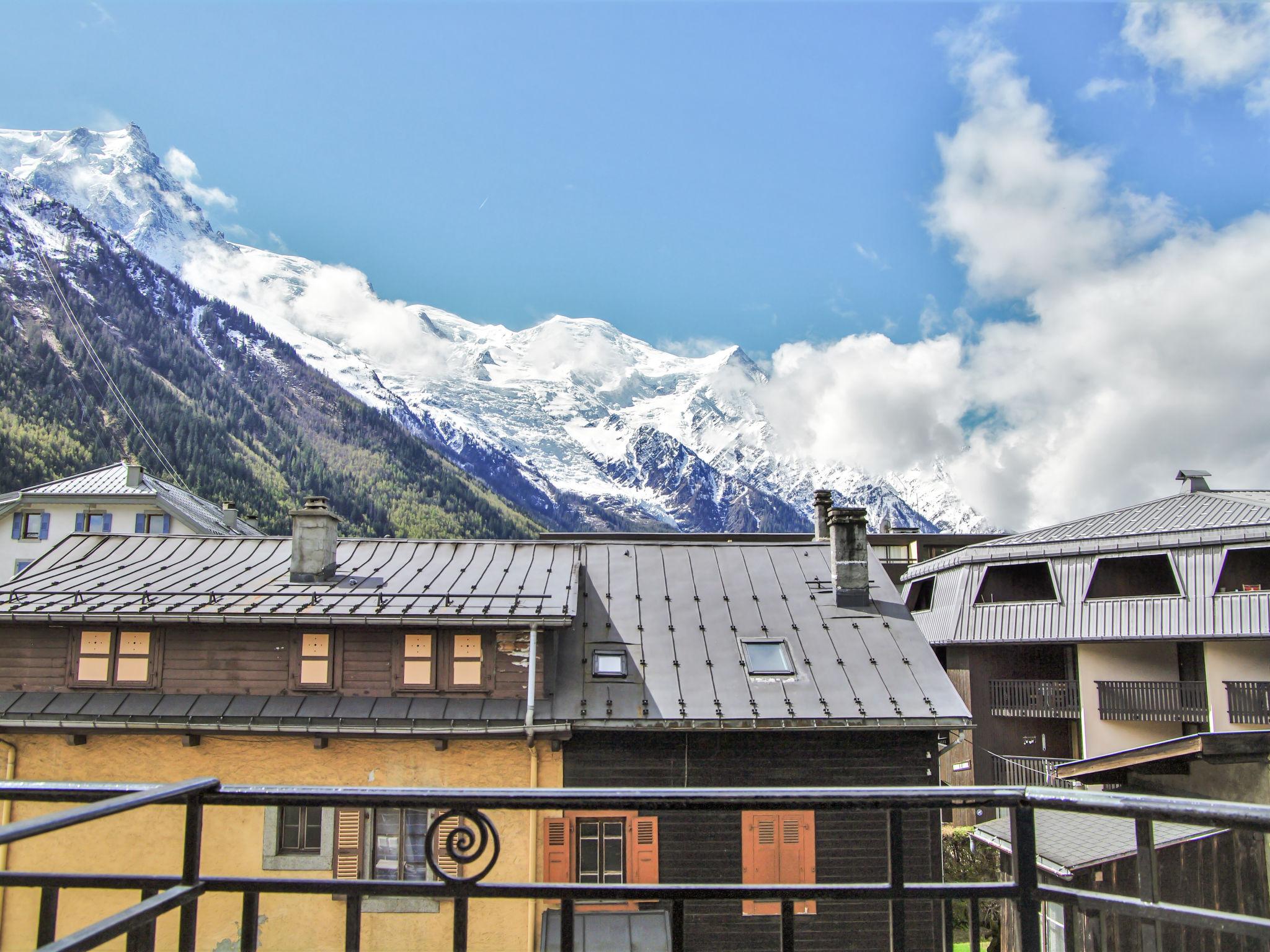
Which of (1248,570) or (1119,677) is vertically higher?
(1248,570)

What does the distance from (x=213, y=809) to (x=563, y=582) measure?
7931 millimetres

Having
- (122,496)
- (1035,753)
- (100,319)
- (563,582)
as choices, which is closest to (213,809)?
(563,582)

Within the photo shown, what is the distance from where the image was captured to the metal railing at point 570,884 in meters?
2.70

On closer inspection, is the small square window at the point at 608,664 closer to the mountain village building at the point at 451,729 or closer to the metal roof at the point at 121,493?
the mountain village building at the point at 451,729

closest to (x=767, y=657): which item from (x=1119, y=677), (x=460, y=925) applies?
(x=460, y=925)

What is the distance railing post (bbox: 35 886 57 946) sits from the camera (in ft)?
8.99

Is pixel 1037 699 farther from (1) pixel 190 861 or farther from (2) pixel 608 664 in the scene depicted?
(1) pixel 190 861

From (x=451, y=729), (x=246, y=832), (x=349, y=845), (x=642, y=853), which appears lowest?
(x=642, y=853)

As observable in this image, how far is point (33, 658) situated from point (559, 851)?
37.0ft

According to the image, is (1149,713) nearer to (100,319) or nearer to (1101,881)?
(1101,881)

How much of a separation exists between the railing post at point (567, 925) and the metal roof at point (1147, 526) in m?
32.9

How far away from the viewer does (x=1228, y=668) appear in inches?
1149

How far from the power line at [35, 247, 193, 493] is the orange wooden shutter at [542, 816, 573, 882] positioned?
333ft

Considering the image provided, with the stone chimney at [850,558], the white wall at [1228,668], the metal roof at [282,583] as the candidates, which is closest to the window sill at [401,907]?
the metal roof at [282,583]
